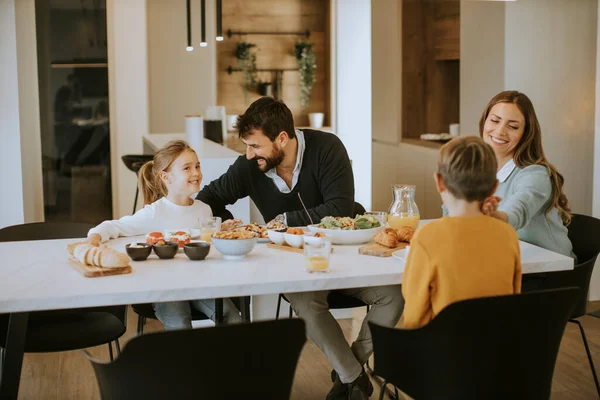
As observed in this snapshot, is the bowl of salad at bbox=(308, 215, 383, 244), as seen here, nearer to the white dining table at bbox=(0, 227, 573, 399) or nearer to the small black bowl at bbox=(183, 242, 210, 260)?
the white dining table at bbox=(0, 227, 573, 399)

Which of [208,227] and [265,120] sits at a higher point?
[265,120]

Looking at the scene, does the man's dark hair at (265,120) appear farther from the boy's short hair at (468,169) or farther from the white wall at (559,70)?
the white wall at (559,70)

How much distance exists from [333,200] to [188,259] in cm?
97

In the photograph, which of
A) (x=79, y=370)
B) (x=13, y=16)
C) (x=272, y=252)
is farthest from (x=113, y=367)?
(x=13, y=16)

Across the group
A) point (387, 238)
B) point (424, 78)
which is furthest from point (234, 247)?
point (424, 78)

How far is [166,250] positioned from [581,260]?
159cm

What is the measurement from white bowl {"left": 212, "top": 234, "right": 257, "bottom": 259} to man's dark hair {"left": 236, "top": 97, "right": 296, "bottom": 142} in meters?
0.90

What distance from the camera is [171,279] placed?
2.18 metres

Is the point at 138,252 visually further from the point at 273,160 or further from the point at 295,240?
the point at 273,160

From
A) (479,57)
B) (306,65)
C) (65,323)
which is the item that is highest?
(306,65)

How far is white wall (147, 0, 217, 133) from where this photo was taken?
7625 mm

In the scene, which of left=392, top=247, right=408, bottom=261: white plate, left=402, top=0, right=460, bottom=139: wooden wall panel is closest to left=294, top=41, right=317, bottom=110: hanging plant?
left=402, top=0, right=460, bottom=139: wooden wall panel

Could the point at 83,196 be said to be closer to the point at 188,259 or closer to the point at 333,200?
the point at 333,200

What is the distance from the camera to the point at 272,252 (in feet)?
8.46
